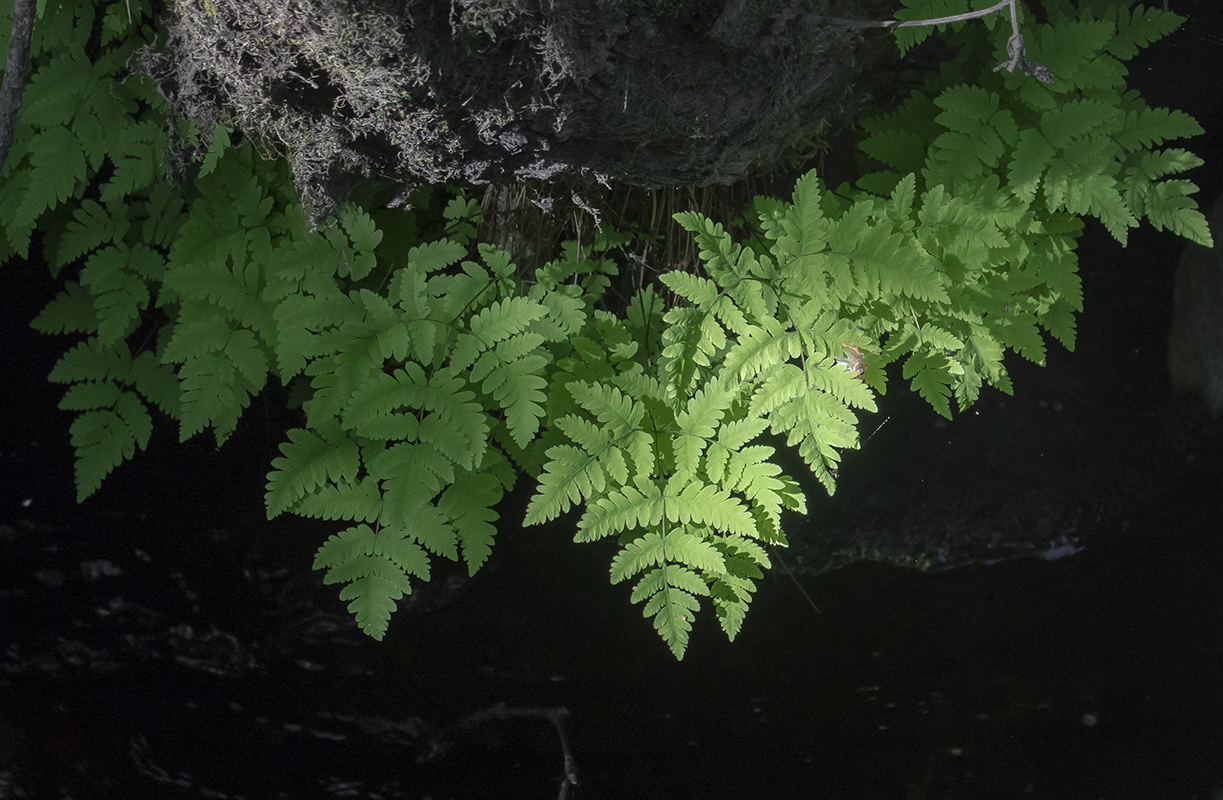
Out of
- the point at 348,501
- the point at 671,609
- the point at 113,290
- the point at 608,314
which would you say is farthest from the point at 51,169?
the point at 671,609

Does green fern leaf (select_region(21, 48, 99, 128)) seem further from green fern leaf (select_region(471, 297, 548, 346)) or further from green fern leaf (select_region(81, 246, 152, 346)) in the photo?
green fern leaf (select_region(471, 297, 548, 346))

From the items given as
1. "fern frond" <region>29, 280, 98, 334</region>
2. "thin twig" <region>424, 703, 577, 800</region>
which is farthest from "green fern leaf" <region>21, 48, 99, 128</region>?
"thin twig" <region>424, 703, 577, 800</region>

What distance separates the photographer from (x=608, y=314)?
71.9 inches

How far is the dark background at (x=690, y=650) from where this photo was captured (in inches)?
101

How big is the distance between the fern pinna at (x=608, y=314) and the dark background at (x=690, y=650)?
856 millimetres

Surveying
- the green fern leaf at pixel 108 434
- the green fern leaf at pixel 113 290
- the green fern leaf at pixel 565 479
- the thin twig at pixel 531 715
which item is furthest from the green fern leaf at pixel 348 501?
the thin twig at pixel 531 715

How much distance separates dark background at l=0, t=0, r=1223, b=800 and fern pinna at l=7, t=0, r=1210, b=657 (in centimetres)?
86

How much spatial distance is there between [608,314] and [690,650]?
141cm

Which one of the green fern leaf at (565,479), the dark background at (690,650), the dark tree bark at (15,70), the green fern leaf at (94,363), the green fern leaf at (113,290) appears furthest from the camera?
the dark background at (690,650)

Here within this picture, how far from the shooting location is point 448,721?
8.67ft

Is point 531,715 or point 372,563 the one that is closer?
point 372,563

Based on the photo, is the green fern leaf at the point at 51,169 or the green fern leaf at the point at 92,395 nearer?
the green fern leaf at the point at 51,169

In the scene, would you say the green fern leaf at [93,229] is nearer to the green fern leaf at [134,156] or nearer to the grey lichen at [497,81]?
the green fern leaf at [134,156]

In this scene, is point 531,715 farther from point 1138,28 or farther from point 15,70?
point 1138,28
